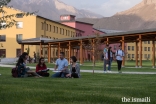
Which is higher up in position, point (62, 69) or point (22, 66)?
point (22, 66)

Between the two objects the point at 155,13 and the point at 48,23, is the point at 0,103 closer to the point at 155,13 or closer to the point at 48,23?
the point at 48,23

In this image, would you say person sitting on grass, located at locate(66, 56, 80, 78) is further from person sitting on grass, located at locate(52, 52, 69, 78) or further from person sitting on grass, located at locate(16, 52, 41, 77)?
person sitting on grass, located at locate(16, 52, 41, 77)

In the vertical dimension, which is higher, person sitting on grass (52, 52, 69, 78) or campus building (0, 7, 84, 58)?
campus building (0, 7, 84, 58)

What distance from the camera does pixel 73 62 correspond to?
13008mm

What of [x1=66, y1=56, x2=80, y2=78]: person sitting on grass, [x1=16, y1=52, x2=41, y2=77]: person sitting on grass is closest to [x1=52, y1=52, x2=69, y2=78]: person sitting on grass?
[x1=66, y1=56, x2=80, y2=78]: person sitting on grass

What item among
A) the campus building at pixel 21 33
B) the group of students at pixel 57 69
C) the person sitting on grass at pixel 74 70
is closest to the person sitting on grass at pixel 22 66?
the group of students at pixel 57 69

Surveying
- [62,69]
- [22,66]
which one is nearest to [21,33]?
[62,69]

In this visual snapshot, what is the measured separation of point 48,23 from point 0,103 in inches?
2349

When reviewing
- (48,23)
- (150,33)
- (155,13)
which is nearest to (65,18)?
(48,23)

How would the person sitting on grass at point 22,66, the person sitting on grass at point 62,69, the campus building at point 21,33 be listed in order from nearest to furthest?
1. the person sitting on grass at point 22,66
2. the person sitting on grass at point 62,69
3. the campus building at point 21,33

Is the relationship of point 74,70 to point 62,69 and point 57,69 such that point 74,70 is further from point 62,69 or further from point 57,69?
point 57,69

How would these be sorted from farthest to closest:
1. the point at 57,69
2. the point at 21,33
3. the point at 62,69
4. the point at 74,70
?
the point at 21,33 < the point at 57,69 < the point at 62,69 < the point at 74,70

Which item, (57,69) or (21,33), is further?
(21,33)

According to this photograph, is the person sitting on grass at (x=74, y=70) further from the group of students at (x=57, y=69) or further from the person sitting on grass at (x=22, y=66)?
the person sitting on grass at (x=22, y=66)
